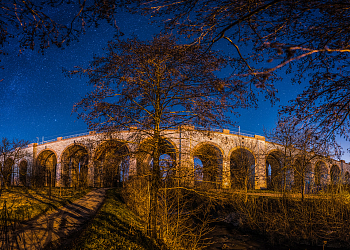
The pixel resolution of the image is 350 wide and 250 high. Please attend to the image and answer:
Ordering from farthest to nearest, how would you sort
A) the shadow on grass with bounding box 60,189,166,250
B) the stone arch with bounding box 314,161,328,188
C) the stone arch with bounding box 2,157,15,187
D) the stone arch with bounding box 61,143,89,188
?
1. the stone arch with bounding box 61,143,89,188
2. the stone arch with bounding box 2,157,15,187
3. the stone arch with bounding box 314,161,328,188
4. the shadow on grass with bounding box 60,189,166,250

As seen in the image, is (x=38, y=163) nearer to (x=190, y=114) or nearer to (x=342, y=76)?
(x=190, y=114)

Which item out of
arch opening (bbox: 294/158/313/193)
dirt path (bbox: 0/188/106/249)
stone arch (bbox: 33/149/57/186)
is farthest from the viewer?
stone arch (bbox: 33/149/57/186)

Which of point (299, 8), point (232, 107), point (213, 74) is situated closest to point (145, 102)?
point (213, 74)

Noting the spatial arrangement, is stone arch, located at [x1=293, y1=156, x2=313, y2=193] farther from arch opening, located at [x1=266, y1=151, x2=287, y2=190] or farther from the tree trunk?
the tree trunk

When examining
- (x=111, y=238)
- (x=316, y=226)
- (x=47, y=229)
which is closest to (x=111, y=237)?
(x=111, y=238)

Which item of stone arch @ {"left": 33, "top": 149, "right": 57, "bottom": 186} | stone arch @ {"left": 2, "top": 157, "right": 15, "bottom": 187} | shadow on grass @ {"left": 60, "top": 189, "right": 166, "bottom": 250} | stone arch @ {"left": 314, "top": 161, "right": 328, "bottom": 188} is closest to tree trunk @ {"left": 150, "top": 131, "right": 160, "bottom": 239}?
shadow on grass @ {"left": 60, "top": 189, "right": 166, "bottom": 250}

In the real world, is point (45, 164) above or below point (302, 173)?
below

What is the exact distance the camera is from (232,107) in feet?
17.0

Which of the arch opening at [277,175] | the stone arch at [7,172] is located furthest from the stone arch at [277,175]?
the stone arch at [7,172]

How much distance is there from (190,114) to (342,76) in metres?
3.21

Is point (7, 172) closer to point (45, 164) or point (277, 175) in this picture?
point (45, 164)

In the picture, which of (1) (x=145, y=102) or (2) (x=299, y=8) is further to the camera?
(1) (x=145, y=102)

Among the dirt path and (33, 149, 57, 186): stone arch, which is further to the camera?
(33, 149, 57, 186): stone arch

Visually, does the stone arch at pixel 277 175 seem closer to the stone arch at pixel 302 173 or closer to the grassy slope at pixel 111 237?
the stone arch at pixel 302 173
